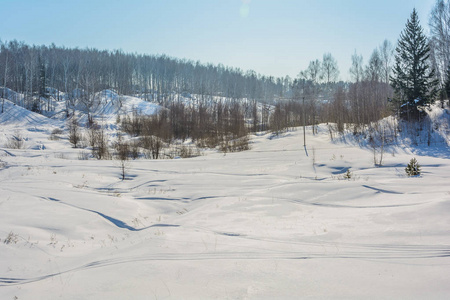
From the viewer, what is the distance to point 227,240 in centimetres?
534

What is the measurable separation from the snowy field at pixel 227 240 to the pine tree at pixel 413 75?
14913mm

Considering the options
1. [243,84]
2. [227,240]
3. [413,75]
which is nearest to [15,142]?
[227,240]

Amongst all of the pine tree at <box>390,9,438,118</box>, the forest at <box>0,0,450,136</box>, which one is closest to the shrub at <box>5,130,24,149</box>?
the forest at <box>0,0,450,136</box>

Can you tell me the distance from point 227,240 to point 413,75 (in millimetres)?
25688

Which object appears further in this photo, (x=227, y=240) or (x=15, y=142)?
(x=15, y=142)

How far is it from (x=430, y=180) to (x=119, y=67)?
240 feet

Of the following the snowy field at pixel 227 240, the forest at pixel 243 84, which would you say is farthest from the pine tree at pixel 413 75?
the snowy field at pixel 227 240

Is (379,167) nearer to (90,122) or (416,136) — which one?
(416,136)

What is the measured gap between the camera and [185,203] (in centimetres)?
943

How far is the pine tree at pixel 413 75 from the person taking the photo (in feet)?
77.3

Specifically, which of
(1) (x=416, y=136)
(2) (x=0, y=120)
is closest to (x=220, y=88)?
(2) (x=0, y=120)

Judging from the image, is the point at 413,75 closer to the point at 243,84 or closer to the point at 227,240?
the point at 227,240

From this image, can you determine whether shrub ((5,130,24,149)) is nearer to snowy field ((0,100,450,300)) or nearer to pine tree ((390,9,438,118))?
snowy field ((0,100,450,300))

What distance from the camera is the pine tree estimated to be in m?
23.6
